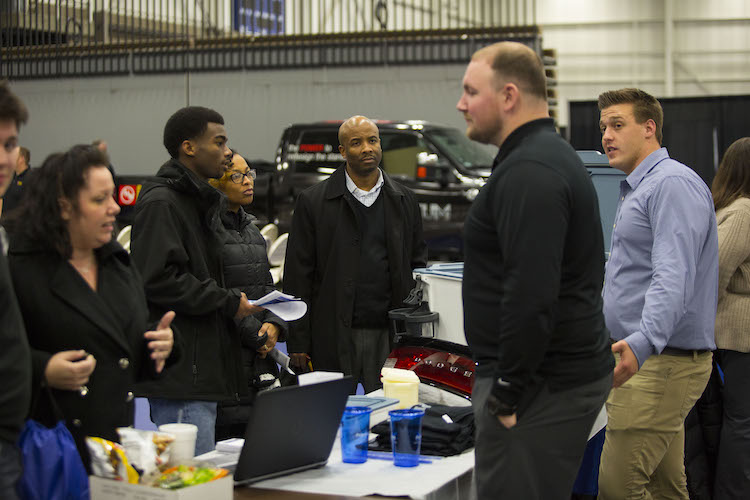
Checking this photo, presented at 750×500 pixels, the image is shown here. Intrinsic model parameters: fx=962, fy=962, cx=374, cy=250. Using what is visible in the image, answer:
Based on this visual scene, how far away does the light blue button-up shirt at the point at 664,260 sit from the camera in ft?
10.3

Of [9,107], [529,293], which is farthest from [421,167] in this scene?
[9,107]

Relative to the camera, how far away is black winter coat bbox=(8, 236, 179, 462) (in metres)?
A: 2.32

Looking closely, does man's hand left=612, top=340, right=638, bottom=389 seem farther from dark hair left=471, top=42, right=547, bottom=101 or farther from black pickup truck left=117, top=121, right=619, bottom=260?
black pickup truck left=117, top=121, right=619, bottom=260

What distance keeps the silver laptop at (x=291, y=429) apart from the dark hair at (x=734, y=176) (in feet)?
7.49

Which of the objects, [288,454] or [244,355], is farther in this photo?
[244,355]

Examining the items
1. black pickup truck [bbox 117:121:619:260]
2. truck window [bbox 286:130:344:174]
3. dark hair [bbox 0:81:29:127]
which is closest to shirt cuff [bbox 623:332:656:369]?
dark hair [bbox 0:81:29:127]

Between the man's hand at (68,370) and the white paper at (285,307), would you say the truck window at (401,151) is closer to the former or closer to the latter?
the white paper at (285,307)

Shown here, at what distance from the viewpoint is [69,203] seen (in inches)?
94.0

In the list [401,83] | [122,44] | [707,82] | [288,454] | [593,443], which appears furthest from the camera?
[707,82]

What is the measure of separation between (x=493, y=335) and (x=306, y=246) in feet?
7.35

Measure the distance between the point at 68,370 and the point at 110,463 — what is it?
236 millimetres

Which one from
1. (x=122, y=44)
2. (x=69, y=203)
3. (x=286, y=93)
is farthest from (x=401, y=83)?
(x=69, y=203)

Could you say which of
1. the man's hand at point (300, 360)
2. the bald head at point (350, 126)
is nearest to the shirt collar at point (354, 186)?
the bald head at point (350, 126)

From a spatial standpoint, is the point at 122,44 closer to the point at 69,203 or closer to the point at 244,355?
the point at 244,355
